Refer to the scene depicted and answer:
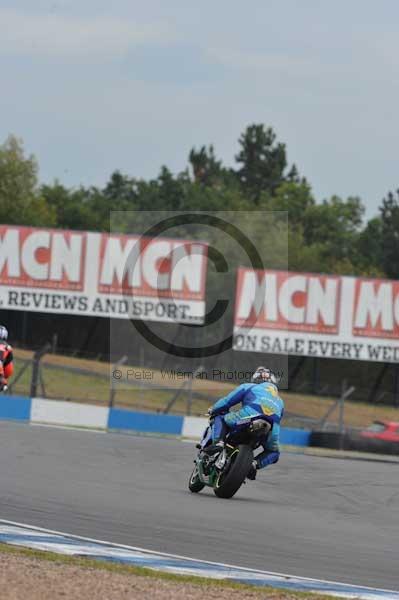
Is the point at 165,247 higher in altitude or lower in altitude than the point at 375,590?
higher

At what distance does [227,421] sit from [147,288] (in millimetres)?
32731

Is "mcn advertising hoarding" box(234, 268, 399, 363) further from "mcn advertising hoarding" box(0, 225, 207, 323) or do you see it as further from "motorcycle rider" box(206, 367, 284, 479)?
"motorcycle rider" box(206, 367, 284, 479)

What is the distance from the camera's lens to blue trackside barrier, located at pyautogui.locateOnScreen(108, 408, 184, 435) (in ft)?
98.6

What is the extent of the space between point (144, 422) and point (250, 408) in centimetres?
1616

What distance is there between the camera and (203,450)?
46.3 feet

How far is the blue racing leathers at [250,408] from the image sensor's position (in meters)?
14.1

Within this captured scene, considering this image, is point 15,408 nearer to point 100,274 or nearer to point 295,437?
point 295,437

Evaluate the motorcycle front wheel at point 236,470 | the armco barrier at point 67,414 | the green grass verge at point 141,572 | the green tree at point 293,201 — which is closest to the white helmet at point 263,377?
the motorcycle front wheel at point 236,470

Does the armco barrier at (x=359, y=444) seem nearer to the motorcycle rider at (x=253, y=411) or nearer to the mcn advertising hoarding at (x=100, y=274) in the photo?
the motorcycle rider at (x=253, y=411)

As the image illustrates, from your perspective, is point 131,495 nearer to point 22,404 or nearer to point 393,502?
point 393,502

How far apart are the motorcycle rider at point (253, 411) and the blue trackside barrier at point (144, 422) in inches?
621

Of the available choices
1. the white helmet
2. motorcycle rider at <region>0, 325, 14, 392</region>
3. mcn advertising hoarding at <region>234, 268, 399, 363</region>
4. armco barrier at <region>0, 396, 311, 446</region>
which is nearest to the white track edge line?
the white helmet

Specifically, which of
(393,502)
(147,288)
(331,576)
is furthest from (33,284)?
(331,576)

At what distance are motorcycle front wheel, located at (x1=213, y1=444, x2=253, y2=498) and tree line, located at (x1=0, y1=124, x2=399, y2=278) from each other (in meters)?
72.2
